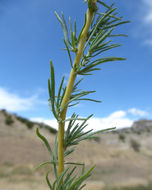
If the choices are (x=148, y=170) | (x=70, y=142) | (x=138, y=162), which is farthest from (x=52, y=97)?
(x=138, y=162)

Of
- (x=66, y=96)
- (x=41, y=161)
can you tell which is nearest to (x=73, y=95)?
(x=66, y=96)

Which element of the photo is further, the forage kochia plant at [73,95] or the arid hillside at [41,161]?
the arid hillside at [41,161]

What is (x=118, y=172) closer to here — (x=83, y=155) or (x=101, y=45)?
(x=83, y=155)

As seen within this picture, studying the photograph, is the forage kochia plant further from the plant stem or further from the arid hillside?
the arid hillside

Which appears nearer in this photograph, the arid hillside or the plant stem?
the plant stem

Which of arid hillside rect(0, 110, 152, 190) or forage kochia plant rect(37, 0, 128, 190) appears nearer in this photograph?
forage kochia plant rect(37, 0, 128, 190)

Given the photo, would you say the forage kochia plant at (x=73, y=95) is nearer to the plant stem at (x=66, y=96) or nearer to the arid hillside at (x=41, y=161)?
the plant stem at (x=66, y=96)

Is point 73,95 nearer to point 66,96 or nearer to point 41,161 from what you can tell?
point 66,96

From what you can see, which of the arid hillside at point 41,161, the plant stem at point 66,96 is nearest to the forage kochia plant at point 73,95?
the plant stem at point 66,96

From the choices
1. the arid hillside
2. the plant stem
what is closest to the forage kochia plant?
the plant stem

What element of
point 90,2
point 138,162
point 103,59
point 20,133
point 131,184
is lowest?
point 131,184

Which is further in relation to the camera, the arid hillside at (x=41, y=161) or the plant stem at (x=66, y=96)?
the arid hillside at (x=41, y=161)
